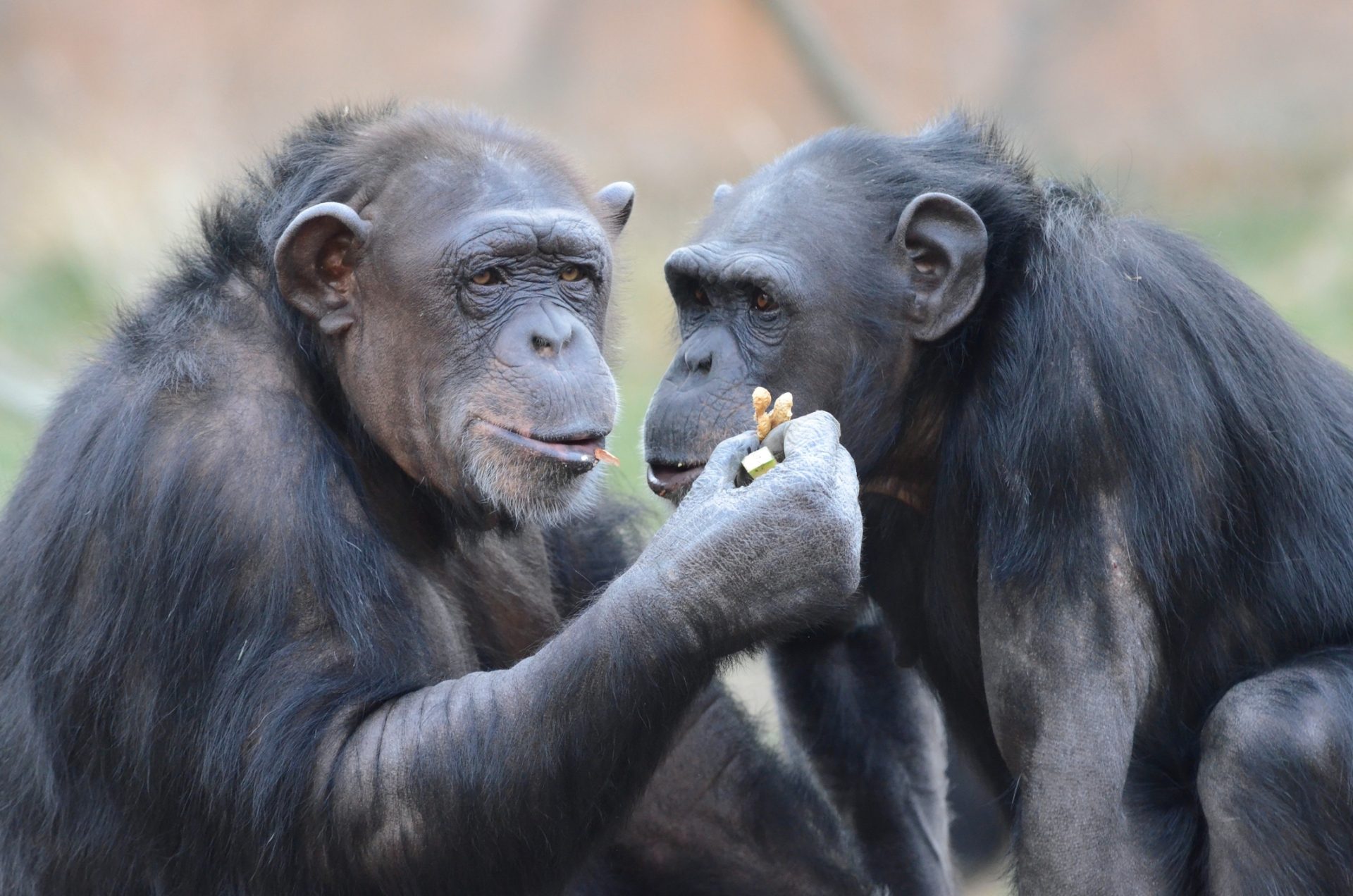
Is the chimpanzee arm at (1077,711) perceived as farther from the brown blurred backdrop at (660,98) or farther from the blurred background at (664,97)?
the brown blurred backdrop at (660,98)

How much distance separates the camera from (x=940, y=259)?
5.12m

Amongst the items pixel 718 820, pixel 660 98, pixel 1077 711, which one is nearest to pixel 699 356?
pixel 1077 711

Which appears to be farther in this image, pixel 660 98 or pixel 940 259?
pixel 660 98

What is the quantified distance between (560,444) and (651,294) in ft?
41.5

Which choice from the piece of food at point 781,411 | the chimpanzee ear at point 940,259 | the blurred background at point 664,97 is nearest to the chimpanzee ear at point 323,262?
the piece of food at point 781,411

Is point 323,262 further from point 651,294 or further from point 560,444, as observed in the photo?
point 651,294

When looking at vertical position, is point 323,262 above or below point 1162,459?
above

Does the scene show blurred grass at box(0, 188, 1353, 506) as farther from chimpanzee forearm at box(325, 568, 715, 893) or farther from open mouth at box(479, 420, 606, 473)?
chimpanzee forearm at box(325, 568, 715, 893)

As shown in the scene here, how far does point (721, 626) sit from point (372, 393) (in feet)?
4.67

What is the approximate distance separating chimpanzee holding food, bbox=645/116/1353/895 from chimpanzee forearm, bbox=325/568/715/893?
2.99 feet

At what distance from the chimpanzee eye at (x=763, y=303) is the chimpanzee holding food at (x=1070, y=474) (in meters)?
0.01

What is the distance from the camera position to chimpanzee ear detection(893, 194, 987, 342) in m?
5.05

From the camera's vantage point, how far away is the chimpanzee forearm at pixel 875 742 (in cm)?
605

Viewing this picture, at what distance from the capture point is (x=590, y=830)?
4477mm
